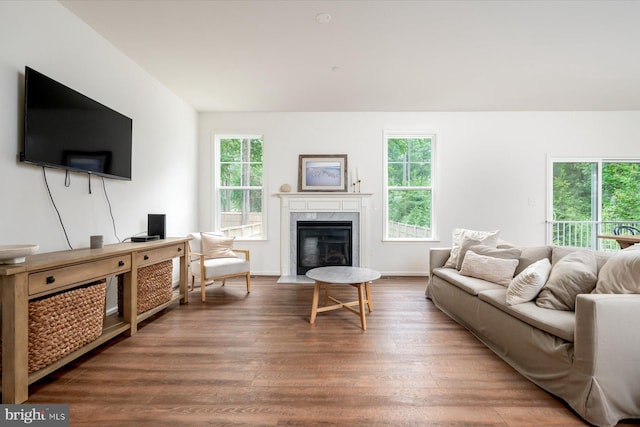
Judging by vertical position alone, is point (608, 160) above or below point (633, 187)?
above

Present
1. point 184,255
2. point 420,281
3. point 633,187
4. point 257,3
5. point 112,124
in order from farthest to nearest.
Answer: point 633,187
point 420,281
point 184,255
point 112,124
point 257,3

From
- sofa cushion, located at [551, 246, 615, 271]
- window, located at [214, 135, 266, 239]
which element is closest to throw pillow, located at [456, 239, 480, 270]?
sofa cushion, located at [551, 246, 615, 271]

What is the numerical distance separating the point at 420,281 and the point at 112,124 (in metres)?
4.29

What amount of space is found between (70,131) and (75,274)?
1151mm

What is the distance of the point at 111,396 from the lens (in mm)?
1663

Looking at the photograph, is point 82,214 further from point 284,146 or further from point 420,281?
point 420,281

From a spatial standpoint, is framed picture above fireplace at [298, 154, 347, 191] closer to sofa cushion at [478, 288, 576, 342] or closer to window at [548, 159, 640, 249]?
sofa cushion at [478, 288, 576, 342]

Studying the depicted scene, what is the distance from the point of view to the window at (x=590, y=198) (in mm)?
4738

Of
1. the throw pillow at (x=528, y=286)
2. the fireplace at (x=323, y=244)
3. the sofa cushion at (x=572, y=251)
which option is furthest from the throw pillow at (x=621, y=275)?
the fireplace at (x=323, y=244)

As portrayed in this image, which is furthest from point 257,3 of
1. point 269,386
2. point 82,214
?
point 269,386

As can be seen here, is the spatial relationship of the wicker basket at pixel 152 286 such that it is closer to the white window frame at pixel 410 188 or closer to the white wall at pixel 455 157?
the white wall at pixel 455 157

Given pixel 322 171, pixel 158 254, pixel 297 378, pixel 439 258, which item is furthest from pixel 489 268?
pixel 158 254

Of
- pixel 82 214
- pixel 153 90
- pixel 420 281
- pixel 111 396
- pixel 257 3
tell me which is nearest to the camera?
pixel 111 396

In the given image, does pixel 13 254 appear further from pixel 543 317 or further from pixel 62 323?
pixel 543 317
